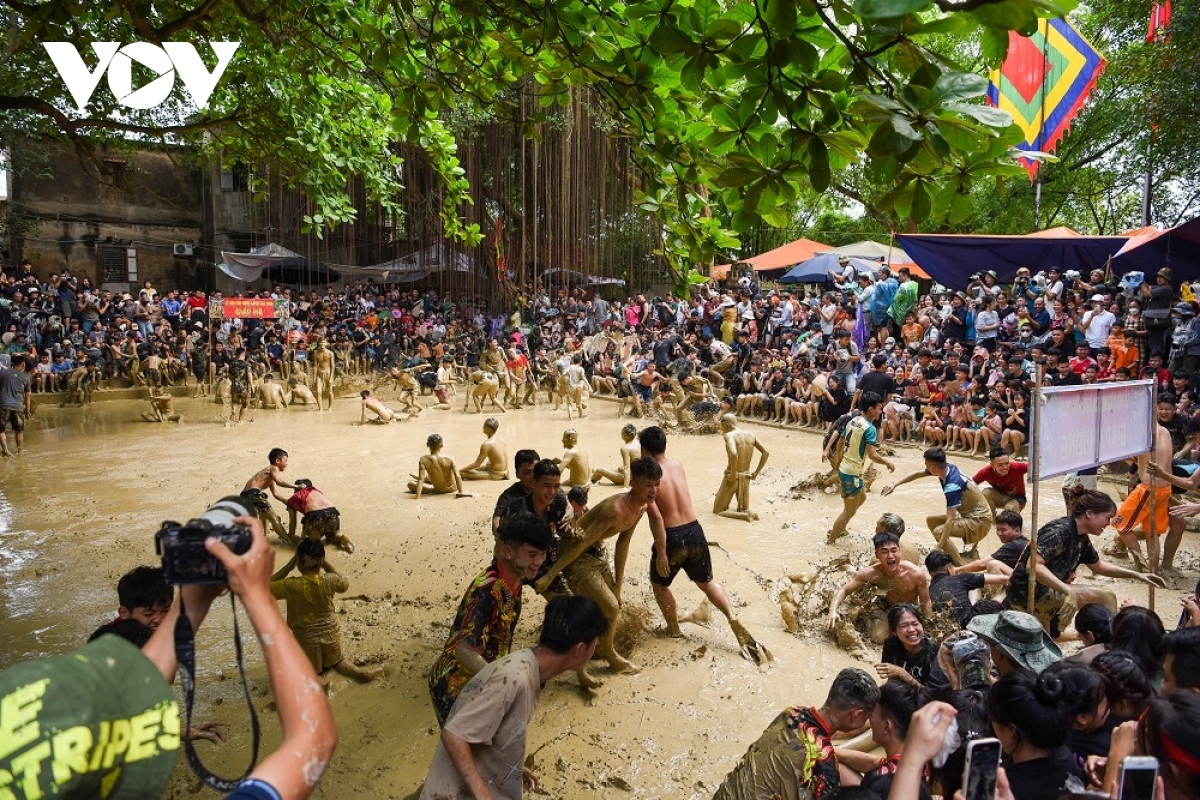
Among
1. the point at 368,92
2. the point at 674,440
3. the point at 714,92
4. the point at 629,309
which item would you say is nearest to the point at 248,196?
the point at 629,309

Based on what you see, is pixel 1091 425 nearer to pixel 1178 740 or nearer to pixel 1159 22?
pixel 1178 740

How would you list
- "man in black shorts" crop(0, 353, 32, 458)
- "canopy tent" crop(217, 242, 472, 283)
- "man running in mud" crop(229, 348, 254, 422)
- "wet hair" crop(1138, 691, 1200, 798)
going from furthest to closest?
"canopy tent" crop(217, 242, 472, 283) → "man running in mud" crop(229, 348, 254, 422) → "man in black shorts" crop(0, 353, 32, 458) → "wet hair" crop(1138, 691, 1200, 798)

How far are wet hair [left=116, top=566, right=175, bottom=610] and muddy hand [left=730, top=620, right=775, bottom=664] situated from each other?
350cm

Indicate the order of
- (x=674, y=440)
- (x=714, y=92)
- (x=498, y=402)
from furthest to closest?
1. (x=498, y=402)
2. (x=674, y=440)
3. (x=714, y=92)

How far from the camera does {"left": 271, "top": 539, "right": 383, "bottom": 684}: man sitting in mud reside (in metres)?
4.75

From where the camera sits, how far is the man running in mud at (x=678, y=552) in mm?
5324

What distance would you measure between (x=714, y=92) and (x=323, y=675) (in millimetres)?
4188

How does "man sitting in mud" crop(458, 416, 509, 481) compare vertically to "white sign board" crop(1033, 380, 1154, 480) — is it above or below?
below

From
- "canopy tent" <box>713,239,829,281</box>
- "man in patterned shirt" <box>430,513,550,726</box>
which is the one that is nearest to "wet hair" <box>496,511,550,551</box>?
"man in patterned shirt" <box>430,513,550,726</box>

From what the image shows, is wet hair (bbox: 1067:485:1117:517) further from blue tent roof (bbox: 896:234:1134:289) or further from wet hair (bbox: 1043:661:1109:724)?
blue tent roof (bbox: 896:234:1134:289)

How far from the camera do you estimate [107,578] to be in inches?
270

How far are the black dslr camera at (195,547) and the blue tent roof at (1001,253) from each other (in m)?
14.8

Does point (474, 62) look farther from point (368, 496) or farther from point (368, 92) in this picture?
point (368, 496)

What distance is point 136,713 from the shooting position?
4.32 ft
